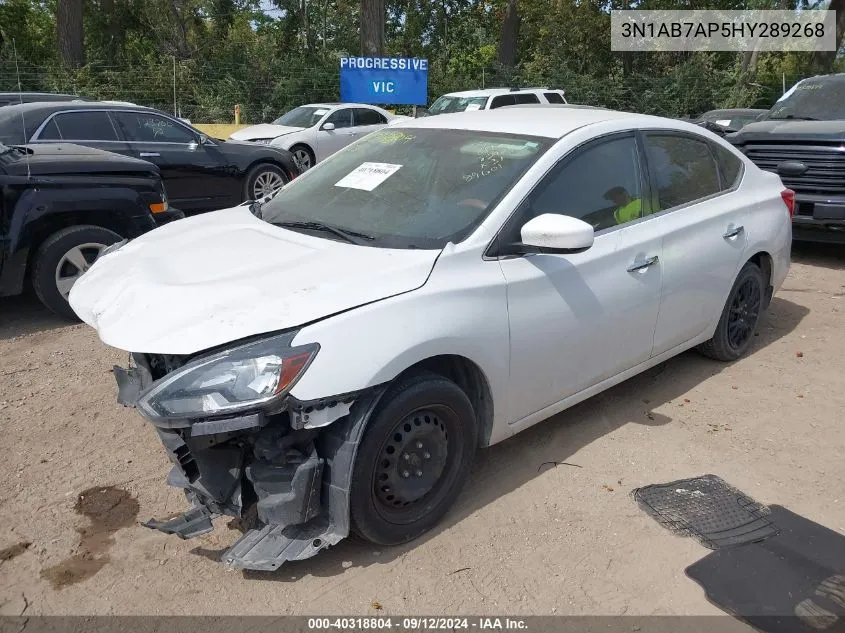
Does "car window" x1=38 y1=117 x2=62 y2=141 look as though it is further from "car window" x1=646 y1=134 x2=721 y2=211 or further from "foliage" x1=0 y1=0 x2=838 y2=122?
"foliage" x1=0 y1=0 x2=838 y2=122

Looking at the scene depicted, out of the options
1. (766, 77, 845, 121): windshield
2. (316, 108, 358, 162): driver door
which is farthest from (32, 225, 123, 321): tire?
(316, 108, 358, 162): driver door

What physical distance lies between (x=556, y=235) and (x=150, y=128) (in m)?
7.88

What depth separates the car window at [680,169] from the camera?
4.48m

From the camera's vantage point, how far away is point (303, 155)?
1467 cm

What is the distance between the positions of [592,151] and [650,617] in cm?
230

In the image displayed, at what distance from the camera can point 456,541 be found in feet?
11.0

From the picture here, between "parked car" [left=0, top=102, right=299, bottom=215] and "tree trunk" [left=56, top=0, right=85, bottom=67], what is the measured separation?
16.9m

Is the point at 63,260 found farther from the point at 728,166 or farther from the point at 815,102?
the point at 815,102

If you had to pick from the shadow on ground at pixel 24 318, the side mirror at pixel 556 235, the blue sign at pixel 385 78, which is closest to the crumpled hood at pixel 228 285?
the side mirror at pixel 556 235

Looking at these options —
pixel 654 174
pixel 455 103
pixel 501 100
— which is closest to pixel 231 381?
pixel 654 174

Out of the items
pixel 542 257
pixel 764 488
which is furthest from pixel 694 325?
pixel 542 257

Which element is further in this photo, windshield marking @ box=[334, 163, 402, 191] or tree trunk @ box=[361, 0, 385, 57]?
tree trunk @ box=[361, 0, 385, 57]

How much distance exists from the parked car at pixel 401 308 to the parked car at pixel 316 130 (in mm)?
10128

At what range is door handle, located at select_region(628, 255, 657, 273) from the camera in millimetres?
4090
